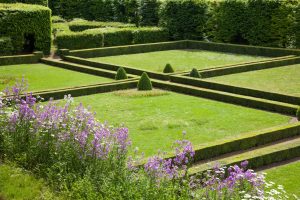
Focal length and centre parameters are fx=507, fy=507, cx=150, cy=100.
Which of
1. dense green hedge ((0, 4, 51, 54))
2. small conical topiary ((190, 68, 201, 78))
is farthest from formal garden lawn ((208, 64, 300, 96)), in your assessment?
dense green hedge ((0, 4, 51, 54))

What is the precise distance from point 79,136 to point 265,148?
18.3 feet

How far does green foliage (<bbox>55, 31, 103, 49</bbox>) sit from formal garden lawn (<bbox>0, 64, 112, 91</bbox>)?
3.82 metres

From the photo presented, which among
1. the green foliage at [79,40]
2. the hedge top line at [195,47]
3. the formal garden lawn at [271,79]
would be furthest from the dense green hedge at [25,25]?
the formal garden lawn at [271,79]

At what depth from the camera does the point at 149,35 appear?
35312mm

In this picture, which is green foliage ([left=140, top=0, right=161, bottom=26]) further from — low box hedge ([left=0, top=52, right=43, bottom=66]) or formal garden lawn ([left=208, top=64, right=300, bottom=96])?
formal garden lawn ([left=208, top=64, right=300, bottom=96])

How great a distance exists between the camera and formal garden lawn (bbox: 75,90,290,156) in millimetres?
14609

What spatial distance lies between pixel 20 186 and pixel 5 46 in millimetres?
21949

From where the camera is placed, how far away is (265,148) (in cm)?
1338

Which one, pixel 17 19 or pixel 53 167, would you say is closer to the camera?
pixel 53 167

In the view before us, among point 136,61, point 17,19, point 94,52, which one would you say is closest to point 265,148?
point 136,61

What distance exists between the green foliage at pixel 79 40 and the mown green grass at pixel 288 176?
21.2 meters

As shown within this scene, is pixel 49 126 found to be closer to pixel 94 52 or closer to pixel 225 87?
pixel 225 87

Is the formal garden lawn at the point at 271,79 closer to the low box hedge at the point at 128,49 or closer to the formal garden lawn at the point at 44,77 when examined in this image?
the formal garden lawn at the point at 44,77

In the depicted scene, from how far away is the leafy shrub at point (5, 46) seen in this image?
2992 centimetres
